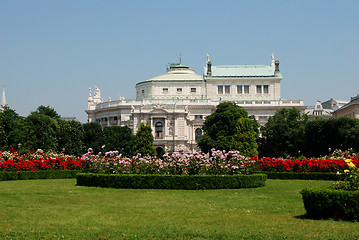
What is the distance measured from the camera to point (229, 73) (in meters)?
108

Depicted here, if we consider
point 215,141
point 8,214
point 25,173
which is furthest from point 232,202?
point 215,141

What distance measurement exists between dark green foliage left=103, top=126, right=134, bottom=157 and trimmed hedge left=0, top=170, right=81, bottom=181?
116 feet

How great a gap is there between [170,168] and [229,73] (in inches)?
3102

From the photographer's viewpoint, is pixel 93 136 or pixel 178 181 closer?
pixel 178 181

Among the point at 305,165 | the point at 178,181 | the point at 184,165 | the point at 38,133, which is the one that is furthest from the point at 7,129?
the point at 178,181

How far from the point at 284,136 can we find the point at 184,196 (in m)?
47.6

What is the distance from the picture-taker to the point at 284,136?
70938mm

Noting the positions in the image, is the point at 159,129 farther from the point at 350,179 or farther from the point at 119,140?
the point at 350,179

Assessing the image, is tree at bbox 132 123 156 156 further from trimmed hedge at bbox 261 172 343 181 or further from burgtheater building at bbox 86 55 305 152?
trimmed hedge at bbox 261 172 343 181

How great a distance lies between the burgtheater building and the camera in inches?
3804

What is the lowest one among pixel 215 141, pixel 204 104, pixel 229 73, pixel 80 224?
pixel 80 224

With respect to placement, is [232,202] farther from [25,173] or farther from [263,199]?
[25,173]

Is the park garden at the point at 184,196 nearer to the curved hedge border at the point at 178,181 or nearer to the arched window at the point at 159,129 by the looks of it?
the curved hedge border at the point at 178,181

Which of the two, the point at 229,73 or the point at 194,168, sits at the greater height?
the point at 229,73
